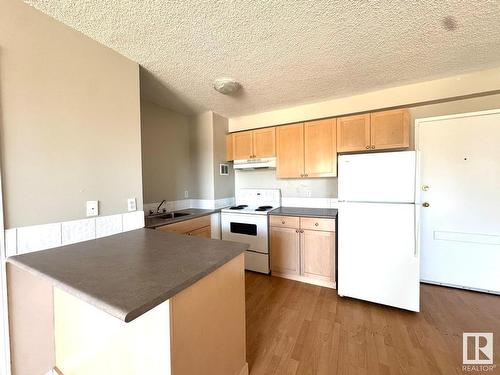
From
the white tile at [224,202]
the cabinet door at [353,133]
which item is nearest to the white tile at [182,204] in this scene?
the white tile at [224,202]

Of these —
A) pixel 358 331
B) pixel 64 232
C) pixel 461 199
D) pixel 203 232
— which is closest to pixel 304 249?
pixel 358 331

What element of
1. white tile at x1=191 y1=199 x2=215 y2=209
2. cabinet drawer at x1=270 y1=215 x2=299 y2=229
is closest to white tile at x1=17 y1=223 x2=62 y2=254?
white tile at x1=191 y1=199 x2=215 y2=209

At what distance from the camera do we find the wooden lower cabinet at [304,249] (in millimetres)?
2475

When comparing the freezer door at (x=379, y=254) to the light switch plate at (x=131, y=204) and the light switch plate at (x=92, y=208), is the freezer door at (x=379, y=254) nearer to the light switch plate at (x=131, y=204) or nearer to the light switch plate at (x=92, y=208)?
the light switch plate at (x=131, y=204)

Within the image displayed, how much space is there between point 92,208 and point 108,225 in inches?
7.1

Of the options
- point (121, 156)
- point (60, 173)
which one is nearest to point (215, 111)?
point (121, 156)

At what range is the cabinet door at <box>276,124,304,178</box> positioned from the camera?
2951 millimetres

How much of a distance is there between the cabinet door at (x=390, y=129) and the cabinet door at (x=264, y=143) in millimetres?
1313

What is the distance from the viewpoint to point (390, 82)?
92.0 inches

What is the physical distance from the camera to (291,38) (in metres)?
1.58

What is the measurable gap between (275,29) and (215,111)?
1902 millimetres

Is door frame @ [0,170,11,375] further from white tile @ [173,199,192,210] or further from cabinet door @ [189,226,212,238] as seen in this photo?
white tile @ [173,199,192,210]

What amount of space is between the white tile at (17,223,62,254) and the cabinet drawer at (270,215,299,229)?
7.03ft

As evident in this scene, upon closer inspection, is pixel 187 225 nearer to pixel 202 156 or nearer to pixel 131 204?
pixel 131 204
